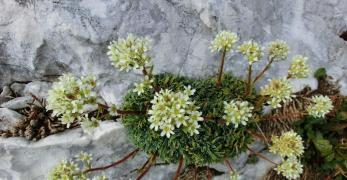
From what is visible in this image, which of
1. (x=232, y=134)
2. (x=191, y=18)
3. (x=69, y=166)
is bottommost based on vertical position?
(x=69, y=166)

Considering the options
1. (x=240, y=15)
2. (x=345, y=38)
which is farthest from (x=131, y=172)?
(x=345, y=38)

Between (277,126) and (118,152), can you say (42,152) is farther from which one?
(277,126)

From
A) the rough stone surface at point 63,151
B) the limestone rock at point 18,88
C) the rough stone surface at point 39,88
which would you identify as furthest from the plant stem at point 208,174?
the limestone rock at point 18,88

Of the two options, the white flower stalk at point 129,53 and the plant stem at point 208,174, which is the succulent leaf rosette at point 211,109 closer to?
the white flower stalk at point 129,53

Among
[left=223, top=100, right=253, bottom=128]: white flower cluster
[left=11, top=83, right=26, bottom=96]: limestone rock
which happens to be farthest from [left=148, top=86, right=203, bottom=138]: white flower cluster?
[left=11, top=83, right=26, bottom=96]: limestone rock

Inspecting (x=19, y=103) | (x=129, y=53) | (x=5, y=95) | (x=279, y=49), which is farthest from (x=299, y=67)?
(x=5, y=95)

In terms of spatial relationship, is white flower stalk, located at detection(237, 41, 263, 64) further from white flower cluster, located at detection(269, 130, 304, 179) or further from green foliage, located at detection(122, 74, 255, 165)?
white flower cluster, located at detection(269, 130, 304, 179)

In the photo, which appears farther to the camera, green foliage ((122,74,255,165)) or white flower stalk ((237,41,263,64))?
green foliage ((122,74,255,165))
